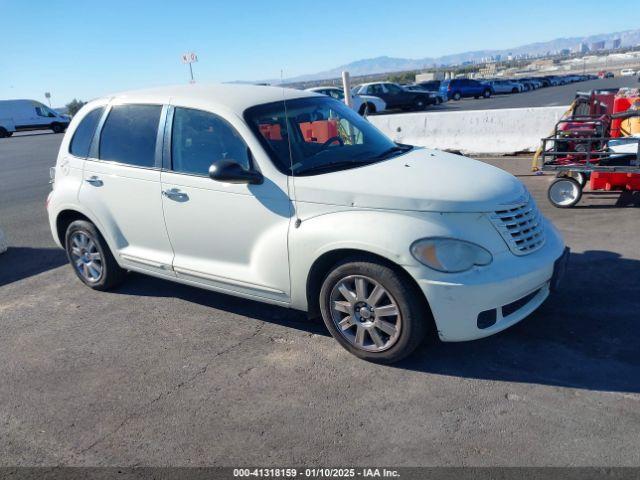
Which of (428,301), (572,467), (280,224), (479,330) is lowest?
(572,467)

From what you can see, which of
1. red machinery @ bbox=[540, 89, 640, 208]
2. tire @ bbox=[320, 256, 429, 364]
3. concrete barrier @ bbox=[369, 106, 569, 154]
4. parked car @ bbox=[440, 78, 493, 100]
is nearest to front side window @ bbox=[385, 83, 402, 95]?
parked car @ bbox=[440, 78, 493, 100]

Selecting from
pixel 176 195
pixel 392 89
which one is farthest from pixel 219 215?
pixel 392 89

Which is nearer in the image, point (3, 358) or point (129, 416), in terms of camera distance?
point (129, 416)

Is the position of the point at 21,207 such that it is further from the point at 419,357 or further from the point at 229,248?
the point at 419,357

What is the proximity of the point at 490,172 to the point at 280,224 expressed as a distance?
164 cm

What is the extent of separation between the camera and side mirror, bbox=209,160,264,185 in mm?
4008

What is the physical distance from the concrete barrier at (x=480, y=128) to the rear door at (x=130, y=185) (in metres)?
8.94

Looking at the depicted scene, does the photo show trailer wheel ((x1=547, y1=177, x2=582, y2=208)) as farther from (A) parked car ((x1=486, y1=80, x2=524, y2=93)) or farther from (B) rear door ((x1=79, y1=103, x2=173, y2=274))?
(A) parked car ((x1=486, y1=80, x2=524, y2=93))

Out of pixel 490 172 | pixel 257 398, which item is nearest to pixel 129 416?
pixel 257 398

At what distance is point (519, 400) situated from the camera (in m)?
3.39

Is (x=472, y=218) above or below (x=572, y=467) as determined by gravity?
above

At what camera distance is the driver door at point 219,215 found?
4125 mm

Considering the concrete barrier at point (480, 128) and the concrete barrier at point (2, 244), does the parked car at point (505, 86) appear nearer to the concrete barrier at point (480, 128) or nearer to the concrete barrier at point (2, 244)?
the concrete barrier at point (480, 128)

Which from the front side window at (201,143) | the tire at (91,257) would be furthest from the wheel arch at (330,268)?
the tire at (91,257)
